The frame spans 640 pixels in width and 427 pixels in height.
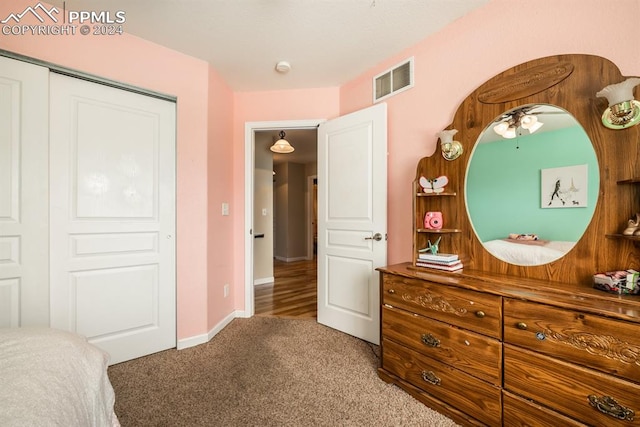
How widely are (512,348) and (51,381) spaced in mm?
1660

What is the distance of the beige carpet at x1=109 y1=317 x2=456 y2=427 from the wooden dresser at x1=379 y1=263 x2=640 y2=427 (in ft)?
0.76

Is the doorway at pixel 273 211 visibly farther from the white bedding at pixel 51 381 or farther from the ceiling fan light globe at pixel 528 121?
the white bedding at pixel 51 381

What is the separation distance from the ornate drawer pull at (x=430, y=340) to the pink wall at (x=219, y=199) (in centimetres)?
178

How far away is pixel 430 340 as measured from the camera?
1.48 m

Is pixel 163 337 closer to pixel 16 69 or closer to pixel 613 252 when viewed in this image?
pixel 16 69

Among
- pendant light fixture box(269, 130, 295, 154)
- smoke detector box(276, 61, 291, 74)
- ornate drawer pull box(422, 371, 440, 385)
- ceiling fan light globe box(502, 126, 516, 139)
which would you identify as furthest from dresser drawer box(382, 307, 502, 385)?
pendant light fixture box(269, 130, 295, 154)

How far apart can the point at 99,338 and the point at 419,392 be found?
7.23ft

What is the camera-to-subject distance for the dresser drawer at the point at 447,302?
1.25m

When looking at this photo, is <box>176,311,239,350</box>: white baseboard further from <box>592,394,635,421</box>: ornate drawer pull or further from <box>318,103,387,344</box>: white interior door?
<box>592,394,635,421</box>: ornate drawer pull

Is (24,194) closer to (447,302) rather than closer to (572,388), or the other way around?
(447,302)

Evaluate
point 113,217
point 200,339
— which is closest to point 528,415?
point 200,339

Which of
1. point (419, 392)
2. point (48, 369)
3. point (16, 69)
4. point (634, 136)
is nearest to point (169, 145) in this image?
point (16, 69)

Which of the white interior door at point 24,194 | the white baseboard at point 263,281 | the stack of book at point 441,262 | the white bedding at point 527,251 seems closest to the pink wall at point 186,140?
the white interior door at point 24,194

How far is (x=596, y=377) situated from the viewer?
0.98 metres
